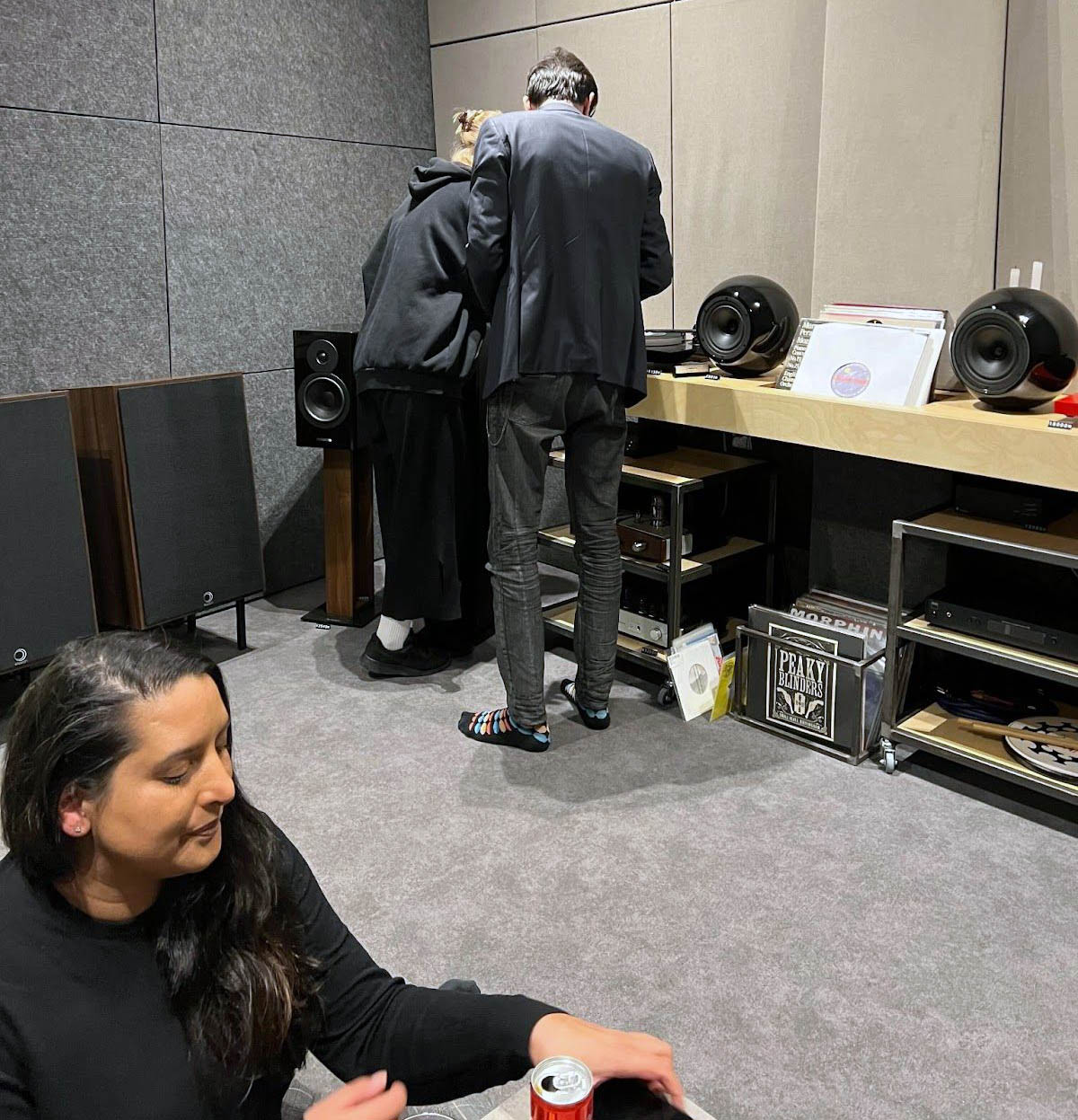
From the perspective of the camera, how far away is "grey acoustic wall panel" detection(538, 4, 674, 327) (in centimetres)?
347

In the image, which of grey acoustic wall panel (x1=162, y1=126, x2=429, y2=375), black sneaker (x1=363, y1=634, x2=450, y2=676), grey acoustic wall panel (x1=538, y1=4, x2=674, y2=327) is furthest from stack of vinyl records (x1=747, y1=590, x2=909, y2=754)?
grey acoustic wall panel (x1=162, y1=126, x2=429, y2=375)

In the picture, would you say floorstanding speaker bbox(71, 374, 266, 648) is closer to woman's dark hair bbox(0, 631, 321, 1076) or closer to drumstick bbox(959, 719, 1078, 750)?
drumstick bbox(959, 719, 1078, 750)

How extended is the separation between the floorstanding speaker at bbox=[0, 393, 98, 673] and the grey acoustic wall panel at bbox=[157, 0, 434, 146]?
1.16 m

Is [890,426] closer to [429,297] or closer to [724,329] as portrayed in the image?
[724,329]

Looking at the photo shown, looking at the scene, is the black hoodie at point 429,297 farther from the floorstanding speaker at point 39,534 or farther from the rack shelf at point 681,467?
the floorstanding speaker at point 39,534

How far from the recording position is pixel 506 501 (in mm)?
2643

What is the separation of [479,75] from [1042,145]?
209 centimetres

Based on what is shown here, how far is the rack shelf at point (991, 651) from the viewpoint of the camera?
2.33 meters

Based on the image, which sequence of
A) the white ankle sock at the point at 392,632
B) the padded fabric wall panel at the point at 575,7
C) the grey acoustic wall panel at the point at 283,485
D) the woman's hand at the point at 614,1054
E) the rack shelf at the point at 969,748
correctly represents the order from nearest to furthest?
the woman's hand at the point at 614,1054 → the rack shelf at the point at 969,748 → the white ankle sock at the point at 392,632 → the padded fabric wall panel at the point at 575,7 → the grey acoustic wall panel at the point at 283,485

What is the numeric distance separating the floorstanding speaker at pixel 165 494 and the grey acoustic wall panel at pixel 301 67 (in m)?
0.90

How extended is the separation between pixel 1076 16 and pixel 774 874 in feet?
6.30

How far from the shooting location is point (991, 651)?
95.9 inches

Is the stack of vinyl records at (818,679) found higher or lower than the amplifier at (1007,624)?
lower

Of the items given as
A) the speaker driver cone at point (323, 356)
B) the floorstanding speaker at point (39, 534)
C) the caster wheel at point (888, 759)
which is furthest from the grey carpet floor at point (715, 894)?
the speaker driver cone at point (323, 356)
